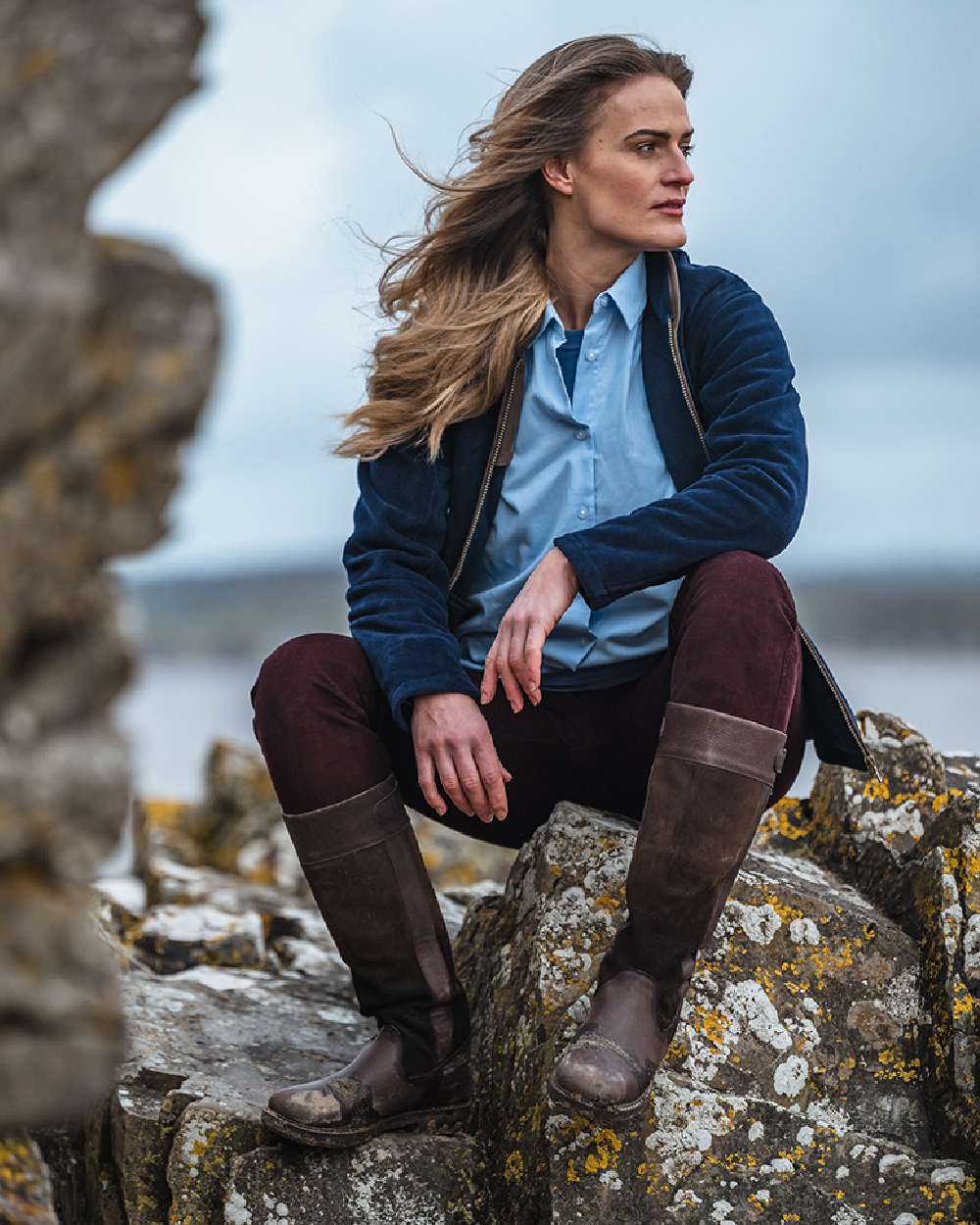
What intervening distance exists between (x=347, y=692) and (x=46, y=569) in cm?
194

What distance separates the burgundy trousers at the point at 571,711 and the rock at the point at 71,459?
5.69 feet

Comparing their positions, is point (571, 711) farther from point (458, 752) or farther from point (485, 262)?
point (485, 262)

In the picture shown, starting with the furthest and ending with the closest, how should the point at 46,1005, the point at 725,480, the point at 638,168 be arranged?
the point at 638,168 < the point at 725,480 < the point at 46,1005

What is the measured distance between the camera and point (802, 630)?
155 inches

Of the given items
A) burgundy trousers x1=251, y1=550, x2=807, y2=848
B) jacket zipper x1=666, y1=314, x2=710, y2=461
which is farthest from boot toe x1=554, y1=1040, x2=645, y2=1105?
jacket zipper x1=666, y1=314, x2=710, y2=461

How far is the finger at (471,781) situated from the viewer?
382cm

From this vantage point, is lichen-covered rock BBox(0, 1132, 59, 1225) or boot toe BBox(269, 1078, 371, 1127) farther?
boot toe BBox(269, 1078, 371, 1127)

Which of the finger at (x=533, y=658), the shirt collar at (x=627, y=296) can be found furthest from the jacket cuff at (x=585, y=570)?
the shirt collar at (x=627, y=296)

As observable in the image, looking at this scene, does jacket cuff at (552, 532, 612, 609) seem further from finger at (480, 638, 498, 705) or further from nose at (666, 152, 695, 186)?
nose at (666, 152, 695, 186)

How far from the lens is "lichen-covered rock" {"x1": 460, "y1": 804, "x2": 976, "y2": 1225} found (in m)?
3.57

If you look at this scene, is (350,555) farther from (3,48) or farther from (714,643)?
(3,48)

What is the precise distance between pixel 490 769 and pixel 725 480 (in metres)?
0.97

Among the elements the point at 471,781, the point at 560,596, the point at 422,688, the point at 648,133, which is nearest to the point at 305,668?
the point at 422,688

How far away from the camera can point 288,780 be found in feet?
12.5
